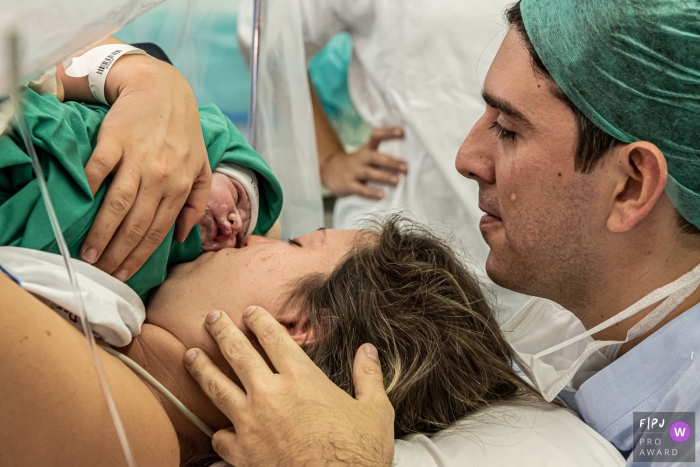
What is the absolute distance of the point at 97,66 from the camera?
1.28 m

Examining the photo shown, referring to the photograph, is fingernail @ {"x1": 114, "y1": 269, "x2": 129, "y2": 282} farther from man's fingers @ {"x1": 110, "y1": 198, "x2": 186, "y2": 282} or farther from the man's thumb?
the man's thumb

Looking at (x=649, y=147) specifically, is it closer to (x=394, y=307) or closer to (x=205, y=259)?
(x=394, y=307)

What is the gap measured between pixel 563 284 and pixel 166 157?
0.85 metres

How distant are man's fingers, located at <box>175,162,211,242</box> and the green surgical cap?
2.26 feet

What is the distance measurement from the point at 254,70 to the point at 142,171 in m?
0.98

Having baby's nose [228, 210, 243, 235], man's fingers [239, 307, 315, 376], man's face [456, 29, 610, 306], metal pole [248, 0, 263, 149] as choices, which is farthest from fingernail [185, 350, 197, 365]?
metal pole [248, 0, 263, 149]

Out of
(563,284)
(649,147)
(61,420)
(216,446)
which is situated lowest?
(216,446)

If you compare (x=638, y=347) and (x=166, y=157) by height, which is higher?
(x=166, y=157)

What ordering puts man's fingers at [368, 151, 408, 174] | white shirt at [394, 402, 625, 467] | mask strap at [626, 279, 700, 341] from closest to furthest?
1. white shirt at [394, 402, 625, 467]
2. mask strap at [626, 279, 700, 341]
3. man's fingers at [368, 151, 408, 174]

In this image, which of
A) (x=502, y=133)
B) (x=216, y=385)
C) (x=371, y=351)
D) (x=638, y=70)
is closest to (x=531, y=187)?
(x=502, y=133)

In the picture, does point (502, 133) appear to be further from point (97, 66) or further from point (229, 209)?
point (97, 66)

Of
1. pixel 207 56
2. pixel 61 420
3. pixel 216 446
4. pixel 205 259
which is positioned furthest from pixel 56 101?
pixel 207 56

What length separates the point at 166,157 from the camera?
3.67 ft

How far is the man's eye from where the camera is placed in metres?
1.33
